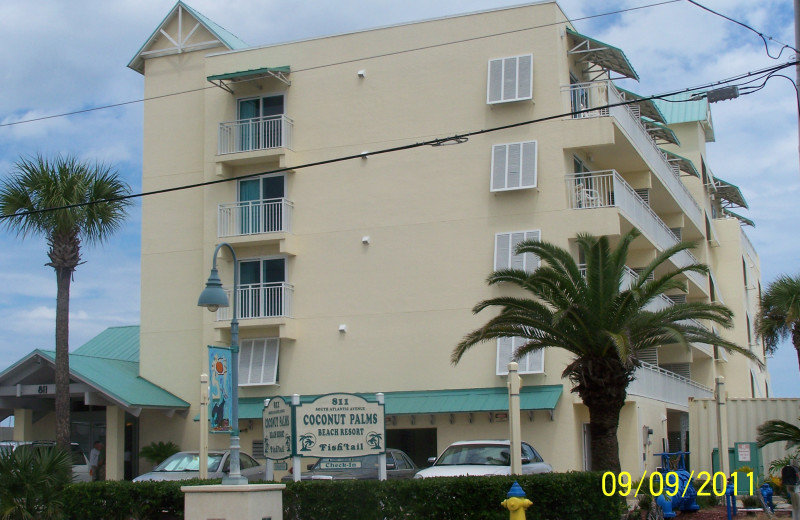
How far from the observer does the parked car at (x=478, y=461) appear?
1884cm

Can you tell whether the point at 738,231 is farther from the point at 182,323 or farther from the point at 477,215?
the point at 182,323

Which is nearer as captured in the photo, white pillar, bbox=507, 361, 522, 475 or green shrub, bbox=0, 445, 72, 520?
white pillar, bbox=507, 361, 522, 475

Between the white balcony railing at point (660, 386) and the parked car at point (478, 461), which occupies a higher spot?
the white balcony railing at point (660, 386)

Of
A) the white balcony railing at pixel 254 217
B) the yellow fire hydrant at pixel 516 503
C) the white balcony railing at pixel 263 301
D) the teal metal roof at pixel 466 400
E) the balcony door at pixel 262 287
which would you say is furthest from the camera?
the white balcony railing at pixel 254 217

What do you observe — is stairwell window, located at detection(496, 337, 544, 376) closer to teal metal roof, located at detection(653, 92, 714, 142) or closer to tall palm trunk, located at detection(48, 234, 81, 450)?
tall palm trunk, located at detection(48, 234, 81, 450)

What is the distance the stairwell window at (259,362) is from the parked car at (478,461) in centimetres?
1104

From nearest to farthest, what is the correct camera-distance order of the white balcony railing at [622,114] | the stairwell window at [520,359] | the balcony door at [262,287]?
the stairwell window at [520,359], the white balcony railing at [622,114], the balcony door at [262,287]

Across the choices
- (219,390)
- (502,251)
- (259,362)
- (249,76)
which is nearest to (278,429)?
(219,390)

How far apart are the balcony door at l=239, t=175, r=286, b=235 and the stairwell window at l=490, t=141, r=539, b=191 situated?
6998 millimetres

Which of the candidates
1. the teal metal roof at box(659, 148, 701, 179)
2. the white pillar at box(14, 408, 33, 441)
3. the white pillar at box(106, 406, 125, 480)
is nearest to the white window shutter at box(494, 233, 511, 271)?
the white pillar at box(106, 406, 125, 480)

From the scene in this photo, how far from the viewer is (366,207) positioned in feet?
97.8

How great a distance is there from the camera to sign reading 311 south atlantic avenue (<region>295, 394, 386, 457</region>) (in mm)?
18609

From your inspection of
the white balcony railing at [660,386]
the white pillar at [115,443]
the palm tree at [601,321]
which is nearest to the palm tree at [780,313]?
the white balcony railing at [660,386]
